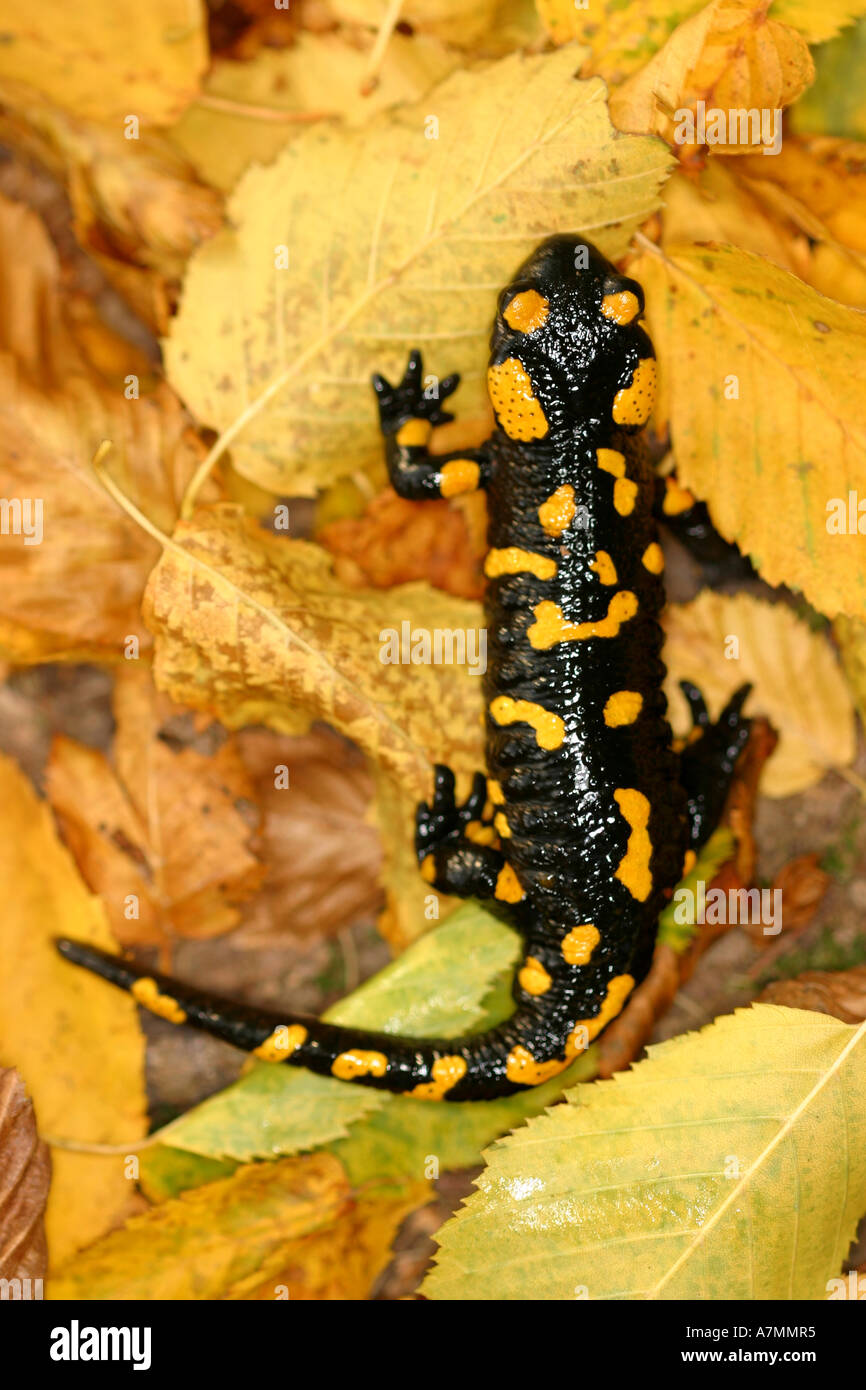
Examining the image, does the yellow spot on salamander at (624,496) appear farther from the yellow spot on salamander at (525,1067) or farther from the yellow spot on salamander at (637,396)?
the yellow spot on salamander at (525,1067)

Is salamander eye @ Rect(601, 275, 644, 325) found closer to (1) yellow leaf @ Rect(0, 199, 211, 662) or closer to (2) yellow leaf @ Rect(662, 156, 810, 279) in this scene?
(2) yellow leaf @ Rect(662, 156, 810, 279)

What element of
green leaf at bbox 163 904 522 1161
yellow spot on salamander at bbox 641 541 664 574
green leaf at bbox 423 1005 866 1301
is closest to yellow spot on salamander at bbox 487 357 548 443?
yellow spot on salamander at bbox 641 541 664 574

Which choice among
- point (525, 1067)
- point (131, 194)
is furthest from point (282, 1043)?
point (131, 194)

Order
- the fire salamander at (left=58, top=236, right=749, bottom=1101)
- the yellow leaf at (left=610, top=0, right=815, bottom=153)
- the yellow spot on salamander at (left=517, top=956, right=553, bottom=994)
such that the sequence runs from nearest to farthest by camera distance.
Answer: the yellow leaf at (left=610, top=0, right=815, bottom=153)
the fire salamander at (left=58, top=236, right=749, bottom=1101)
the yellow spot on salamander at (left=517, top=956, right=553, bottom=994)

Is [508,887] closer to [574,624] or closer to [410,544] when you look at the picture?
[574,624]
